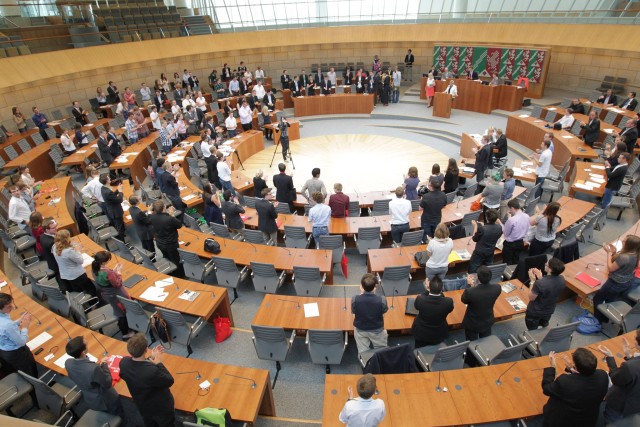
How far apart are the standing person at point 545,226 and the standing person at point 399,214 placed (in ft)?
7.81

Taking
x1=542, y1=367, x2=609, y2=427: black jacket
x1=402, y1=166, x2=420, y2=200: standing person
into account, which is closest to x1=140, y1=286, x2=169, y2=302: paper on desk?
x1=542, y1=367, x2=609, y2=427: black jacket

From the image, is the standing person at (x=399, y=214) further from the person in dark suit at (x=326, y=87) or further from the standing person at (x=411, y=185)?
the person in dark suit at (x=326, y=87)

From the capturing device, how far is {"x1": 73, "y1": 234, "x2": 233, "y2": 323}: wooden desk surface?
6.56 metres

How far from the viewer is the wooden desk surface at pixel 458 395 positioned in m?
4.50

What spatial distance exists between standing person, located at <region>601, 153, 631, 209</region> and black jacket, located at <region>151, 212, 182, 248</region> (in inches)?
392

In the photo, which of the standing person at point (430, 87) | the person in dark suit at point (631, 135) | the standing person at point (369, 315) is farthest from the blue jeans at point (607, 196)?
the standing person at point (430, 87)

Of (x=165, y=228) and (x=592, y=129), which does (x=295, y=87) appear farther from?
(x=165, y=228)

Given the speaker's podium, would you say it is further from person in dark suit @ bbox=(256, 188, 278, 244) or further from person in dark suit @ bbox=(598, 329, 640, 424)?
person in dark suit @ bbox=(598, 329, 640, 424)

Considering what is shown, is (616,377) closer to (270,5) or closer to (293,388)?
(293,388)

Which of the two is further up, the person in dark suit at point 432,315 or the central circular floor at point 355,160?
the person in dark suit at point 432,315

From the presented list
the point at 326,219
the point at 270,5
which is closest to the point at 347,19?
the point at 270,5

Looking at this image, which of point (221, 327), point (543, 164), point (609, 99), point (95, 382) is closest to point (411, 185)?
point (543, 164)

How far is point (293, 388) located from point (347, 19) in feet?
84.5

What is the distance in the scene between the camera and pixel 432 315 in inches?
212
